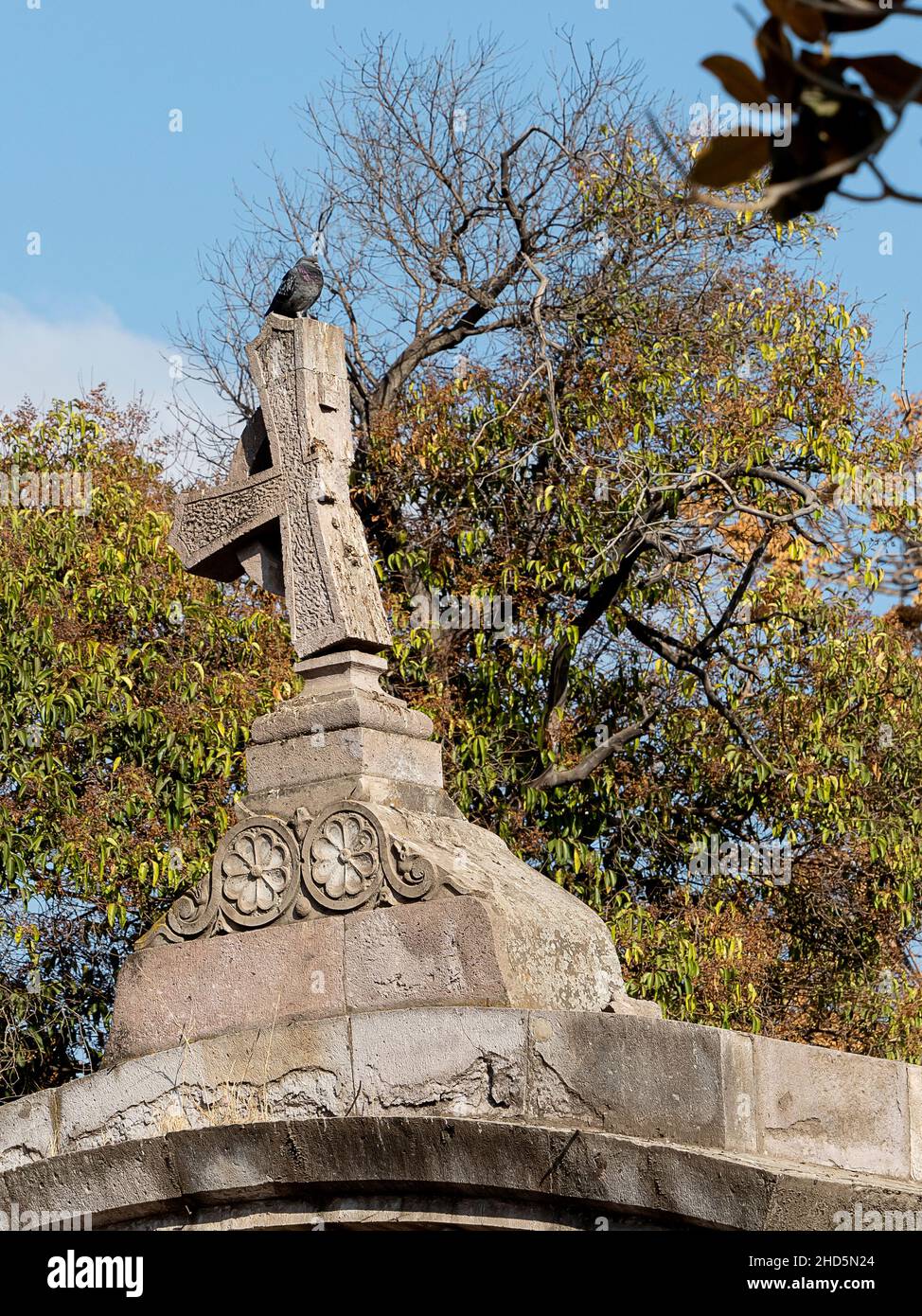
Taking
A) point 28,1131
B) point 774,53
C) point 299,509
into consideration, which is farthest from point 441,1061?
point 774,53

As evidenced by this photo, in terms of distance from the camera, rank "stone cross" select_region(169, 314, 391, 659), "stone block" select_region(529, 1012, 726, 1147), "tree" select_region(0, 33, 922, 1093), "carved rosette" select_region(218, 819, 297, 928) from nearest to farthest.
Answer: "stone block" select_region(529, 1012, 726, 1147), "carved rosette" select_region(218, 819, 297, 928), "stone cross" select_region(169, 314, 391, 659), "tree" select_region(0, 33, 922, 1093)

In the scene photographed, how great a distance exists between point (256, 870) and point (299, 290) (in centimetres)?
233

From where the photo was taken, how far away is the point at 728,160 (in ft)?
6.91

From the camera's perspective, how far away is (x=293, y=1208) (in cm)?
562

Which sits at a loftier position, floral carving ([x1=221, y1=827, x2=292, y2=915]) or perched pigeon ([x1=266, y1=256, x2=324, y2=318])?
perched pigeon ([x1=266, y1=256, x2=324, y2=318])

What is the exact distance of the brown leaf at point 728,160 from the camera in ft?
6.87

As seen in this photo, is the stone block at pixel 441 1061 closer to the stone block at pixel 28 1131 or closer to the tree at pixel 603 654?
the stone block at pixel 28 1131

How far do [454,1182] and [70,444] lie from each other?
315 inches

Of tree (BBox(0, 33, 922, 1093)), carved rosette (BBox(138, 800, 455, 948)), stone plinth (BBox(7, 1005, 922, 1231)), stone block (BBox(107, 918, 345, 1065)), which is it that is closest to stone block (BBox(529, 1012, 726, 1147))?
stone plinth (BBox(7, 1005, 922, 1231))

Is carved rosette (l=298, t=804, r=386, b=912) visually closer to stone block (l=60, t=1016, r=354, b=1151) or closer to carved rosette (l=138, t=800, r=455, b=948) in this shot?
carved rosette (l=138, t=800, r=455, b=948)

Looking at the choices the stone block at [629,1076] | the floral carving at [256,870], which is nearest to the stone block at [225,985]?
the floral carving at [256,870]

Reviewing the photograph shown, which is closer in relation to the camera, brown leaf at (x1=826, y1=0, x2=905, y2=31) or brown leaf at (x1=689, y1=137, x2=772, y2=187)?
brown leaf at (x1=826, y1=0, x2=905, y2=31)

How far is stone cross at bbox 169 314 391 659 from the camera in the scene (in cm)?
647
